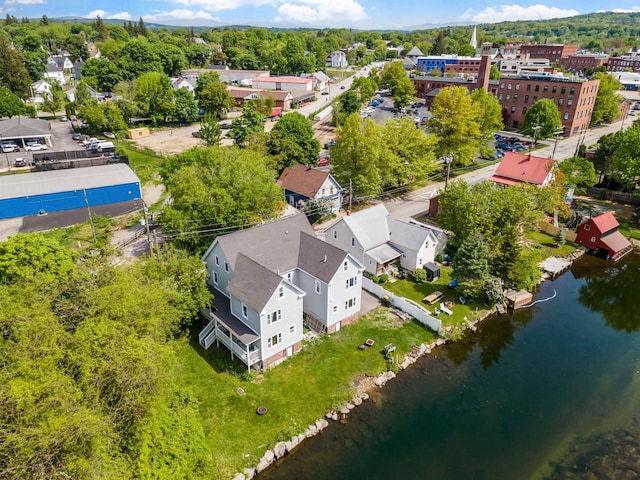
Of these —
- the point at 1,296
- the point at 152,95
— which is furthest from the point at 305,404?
the point at 152,95

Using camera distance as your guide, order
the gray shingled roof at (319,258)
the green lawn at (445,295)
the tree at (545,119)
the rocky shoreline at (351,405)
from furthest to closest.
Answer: the tree at (545,119) → the green lawn at (445,295) → the gray shingled roof at (319,258) → the rocky shoreline at (351,405)

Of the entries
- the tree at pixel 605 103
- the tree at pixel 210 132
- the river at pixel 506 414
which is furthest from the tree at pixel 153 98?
the tree at pixel 605 103

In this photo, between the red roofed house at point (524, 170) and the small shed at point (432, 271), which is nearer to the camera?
the small shed at point (432, 271)

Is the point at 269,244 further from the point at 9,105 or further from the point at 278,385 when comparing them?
the point at 9,105

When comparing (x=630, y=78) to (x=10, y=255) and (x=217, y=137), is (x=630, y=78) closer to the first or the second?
(x=217, y=137)

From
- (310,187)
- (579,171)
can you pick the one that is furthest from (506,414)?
(579,171)

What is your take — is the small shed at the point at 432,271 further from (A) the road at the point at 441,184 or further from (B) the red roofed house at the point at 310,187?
(B) the red roofed house at the point at 310,187
